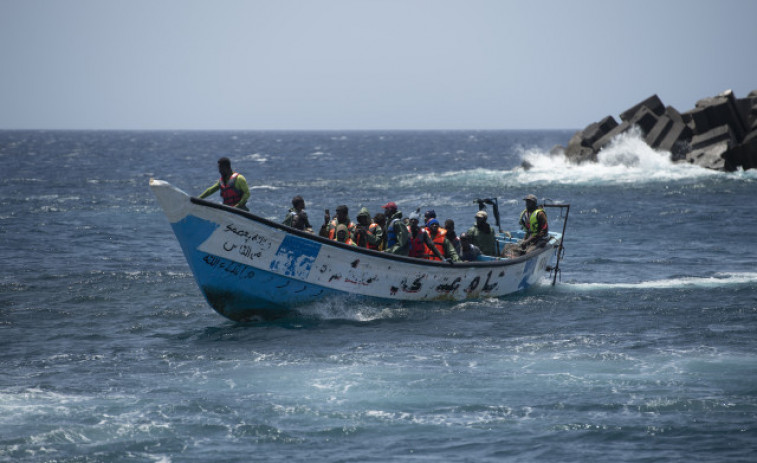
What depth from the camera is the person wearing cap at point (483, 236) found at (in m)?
17.8

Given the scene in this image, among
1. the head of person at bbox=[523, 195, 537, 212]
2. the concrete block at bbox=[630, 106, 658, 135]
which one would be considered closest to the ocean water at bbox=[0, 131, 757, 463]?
the head of person at bbox=[523, 195, 537, 212]

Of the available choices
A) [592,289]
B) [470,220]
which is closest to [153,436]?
[592,289]

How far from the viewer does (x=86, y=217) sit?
107ft

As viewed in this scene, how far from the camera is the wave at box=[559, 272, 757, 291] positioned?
18609 millimetres

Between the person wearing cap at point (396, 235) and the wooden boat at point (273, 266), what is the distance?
1.62 ft

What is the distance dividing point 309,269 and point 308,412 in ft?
14.3

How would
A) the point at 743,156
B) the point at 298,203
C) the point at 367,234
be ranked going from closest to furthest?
the point at 298,203
the point at 367,234
the point at 743,156

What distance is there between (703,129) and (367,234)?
115 ft

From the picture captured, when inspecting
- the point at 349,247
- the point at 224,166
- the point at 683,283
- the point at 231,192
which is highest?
the point at 224,166

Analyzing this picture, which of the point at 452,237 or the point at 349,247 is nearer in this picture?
the point at 349,247

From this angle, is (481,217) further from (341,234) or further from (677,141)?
(677,141)

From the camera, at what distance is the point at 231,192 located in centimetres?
1438

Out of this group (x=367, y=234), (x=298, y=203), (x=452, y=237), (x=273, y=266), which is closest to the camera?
(x=273, y=266)

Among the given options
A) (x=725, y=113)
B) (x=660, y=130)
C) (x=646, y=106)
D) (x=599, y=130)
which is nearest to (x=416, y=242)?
(x=725, y=113)
